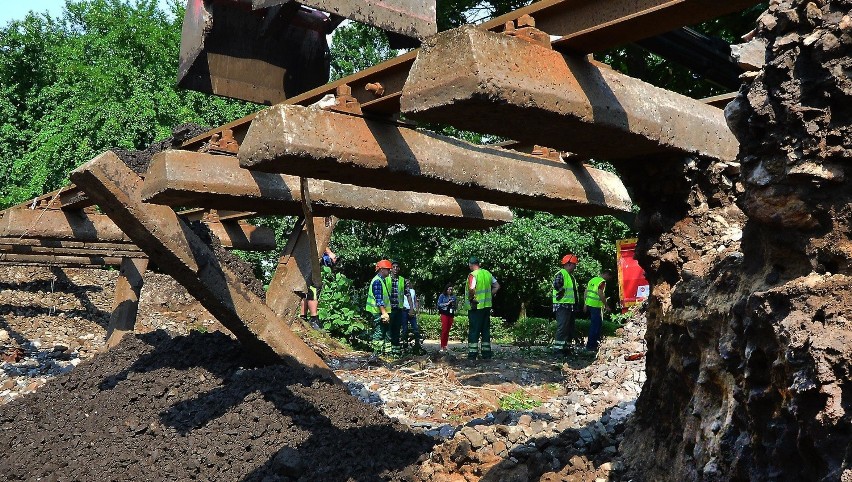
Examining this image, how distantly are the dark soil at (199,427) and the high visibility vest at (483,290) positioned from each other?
5930 millimetres

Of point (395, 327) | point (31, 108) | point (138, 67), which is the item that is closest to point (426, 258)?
point (395, 327)

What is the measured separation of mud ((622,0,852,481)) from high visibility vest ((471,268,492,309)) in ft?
31.2

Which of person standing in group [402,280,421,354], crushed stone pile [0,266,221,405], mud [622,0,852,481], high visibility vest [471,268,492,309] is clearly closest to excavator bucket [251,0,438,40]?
mud [622,0,852,481]

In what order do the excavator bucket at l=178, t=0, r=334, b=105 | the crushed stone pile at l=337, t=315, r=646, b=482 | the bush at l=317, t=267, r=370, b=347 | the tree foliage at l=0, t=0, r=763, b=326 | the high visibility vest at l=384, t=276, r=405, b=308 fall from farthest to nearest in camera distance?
the tree foliage at l=0, t=0, r=763, b=326
the bush at l=317, t=267, r=370, b=347
the high visibility vest at l=384, t=276, r=405, b=308
the excavator bucket at l=178, t=0, r=334, b=105
the crushed stone pile at l=337, t=315, r=646, b=482

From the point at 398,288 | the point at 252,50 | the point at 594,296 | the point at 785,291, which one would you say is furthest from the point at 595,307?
the point at 785,291

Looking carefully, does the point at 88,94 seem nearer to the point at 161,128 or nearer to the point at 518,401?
the point at 161,128

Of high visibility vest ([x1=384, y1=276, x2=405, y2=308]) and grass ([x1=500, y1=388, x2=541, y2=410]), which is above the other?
high visibility vest ([x1=384, y1=276, x2=405, y2=308])

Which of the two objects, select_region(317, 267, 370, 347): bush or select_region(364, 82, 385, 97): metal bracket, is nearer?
select_region(364, 82, 385, 97): metal bracket

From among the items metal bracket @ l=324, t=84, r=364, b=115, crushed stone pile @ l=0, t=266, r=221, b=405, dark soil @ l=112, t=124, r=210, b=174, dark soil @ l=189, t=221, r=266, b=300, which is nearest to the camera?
metal bracket @ l=324, t=84, r=364, b=115

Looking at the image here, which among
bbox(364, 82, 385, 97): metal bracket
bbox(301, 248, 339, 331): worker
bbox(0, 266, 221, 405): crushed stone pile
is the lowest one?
bbox(0, 266, 221, 405): crushed stone pile

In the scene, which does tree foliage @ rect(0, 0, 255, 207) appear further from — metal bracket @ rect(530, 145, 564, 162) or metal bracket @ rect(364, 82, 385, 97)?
metal bracket @ rect(364, 82, 385, 97)

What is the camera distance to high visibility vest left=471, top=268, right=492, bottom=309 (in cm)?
1334

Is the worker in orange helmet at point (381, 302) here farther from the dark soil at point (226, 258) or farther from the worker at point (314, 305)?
the dark soil at point (226, 258)

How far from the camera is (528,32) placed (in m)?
3.54
